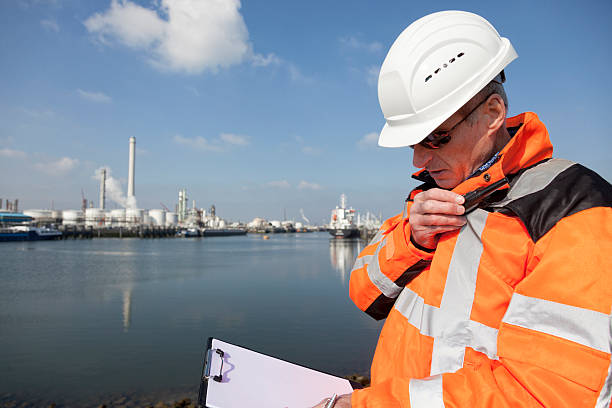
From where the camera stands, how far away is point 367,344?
9320 millimetres

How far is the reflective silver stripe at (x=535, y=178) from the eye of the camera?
95 cm

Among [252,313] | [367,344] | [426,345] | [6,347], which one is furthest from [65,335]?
[426,345]

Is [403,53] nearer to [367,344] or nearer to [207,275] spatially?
[367,344]

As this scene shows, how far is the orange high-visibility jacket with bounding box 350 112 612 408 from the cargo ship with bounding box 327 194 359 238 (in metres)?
75.6

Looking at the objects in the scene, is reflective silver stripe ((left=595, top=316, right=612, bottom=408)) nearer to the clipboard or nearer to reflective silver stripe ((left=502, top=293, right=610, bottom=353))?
reflective silver stripe ((left=502, top=293, right=610, bottom=353))

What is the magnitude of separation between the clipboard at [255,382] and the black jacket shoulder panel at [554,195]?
3.35 feet

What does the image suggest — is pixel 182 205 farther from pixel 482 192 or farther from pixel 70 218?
pixel 482 192

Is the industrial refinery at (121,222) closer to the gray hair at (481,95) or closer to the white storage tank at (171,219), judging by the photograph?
the white storage tank at (171,219)

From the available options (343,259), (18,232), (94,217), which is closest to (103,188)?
(94,217)

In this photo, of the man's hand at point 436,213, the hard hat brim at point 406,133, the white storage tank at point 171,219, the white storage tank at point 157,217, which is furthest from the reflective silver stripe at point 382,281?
the white storage tank at point 171,219

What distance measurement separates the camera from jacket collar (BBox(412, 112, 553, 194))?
107cm

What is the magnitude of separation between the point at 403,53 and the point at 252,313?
12103 millimetres

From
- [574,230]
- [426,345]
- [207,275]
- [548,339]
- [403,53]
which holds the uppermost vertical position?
[403,53]

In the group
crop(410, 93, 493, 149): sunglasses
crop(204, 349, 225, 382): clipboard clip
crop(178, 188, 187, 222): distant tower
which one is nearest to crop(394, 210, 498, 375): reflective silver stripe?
crop(410, 93, 493, 149): sunglasses
